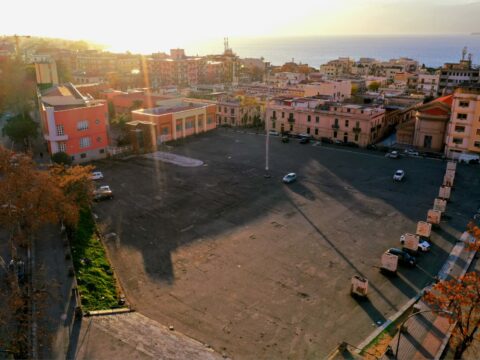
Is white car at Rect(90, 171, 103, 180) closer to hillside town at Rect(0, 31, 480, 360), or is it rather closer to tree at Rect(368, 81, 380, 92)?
hillside town at Rect(0, 31, 480, 360)

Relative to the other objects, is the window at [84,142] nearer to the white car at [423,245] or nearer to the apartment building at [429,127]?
the white car at [423,245]

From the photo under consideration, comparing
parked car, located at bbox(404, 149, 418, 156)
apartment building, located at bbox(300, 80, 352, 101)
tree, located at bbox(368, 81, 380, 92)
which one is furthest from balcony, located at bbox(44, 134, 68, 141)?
tree, located at bbox(368, 81, 380, 92)

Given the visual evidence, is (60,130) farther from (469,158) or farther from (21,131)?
(469,158)

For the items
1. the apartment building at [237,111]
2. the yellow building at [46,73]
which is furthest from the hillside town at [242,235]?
the yellow building at [46,73]

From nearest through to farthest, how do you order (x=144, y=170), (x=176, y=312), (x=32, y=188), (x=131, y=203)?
(x=176, y=312), (x=32, y=188), (x=131, y=203), (x=144, y=170)

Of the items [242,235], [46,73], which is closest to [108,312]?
[242,235]

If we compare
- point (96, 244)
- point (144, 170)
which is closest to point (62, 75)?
point (144, 170)

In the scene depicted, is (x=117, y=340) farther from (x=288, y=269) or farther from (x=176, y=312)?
(x=288, y=269)
